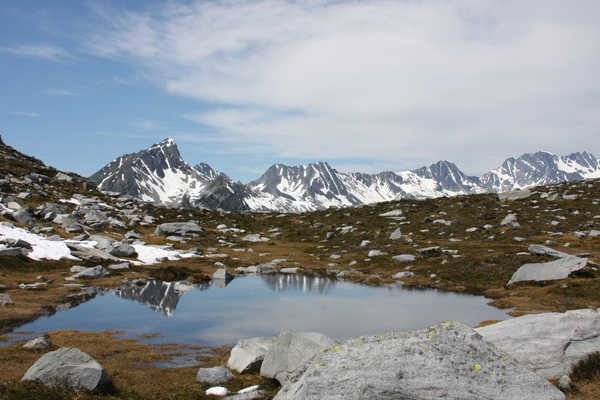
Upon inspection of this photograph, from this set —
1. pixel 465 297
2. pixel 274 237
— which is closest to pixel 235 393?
pixel 465 297

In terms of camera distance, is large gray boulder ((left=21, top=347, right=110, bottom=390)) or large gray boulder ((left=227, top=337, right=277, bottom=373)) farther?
large gray boulder ((left=227, top=337, right=277, bottom=373))

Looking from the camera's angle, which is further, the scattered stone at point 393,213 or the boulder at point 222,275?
the scattered stone at point 393,213

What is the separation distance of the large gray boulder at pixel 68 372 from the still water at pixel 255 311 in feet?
38.7

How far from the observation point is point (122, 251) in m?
62.1

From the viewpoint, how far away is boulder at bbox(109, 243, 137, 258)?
202ft

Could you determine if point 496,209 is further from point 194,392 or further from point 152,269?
point 194,392

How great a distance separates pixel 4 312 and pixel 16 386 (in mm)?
20444

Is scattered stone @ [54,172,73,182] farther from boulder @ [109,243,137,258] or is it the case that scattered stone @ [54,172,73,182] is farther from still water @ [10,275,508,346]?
still water @ [10,275,508,346]

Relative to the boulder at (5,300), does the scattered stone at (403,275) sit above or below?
below

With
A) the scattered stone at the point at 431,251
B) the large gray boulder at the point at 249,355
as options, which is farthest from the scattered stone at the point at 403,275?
the large gray boulder at the point at 249,355

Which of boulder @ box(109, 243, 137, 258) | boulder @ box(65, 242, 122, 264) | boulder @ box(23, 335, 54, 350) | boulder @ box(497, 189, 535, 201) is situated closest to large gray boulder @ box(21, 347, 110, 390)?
boulder @ box(23, 335, 54, 350)

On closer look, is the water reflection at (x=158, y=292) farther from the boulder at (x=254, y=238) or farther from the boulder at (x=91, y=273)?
the boulder at (x=254, y=238)

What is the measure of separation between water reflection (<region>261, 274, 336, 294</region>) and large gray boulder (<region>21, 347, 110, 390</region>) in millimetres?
33803

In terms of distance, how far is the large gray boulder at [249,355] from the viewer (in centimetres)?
1993
